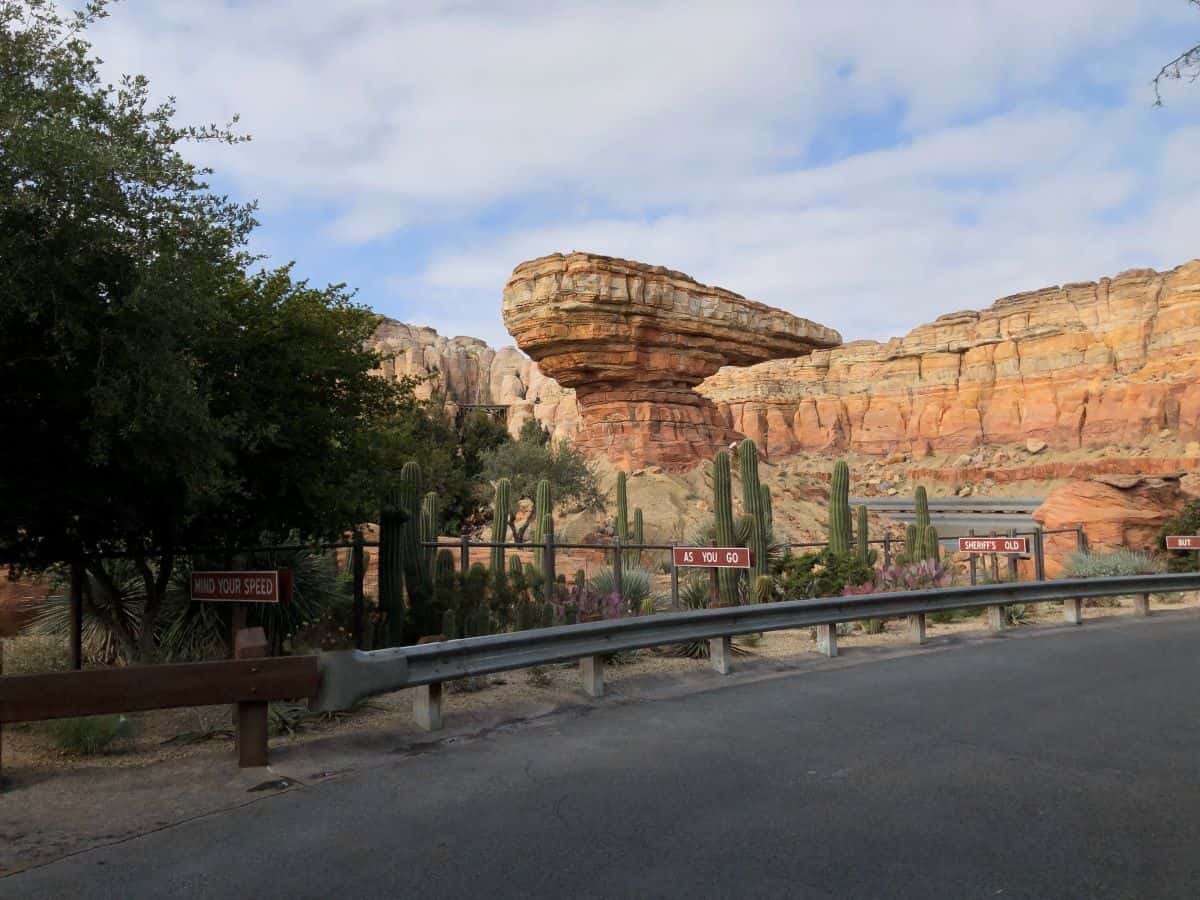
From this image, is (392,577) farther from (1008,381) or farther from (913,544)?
(1008,381)

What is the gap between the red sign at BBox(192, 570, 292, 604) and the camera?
764cm

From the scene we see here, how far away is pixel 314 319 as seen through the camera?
9891 mm

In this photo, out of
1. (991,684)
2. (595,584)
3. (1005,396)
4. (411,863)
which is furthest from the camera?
(1005,396)

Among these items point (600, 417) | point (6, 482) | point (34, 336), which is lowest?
point (6, 482)

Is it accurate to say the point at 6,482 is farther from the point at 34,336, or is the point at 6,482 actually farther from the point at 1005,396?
the point at 1005,396

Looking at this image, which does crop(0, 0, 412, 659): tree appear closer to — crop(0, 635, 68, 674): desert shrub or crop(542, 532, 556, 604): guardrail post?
crop(0, 635, 68, 674): desert shrub

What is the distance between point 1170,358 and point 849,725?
243ft

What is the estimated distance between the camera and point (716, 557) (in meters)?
11.8

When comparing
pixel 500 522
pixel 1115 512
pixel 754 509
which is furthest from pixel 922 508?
pixel 500 522

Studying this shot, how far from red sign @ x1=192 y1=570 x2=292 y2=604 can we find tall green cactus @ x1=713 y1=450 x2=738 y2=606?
8.75m

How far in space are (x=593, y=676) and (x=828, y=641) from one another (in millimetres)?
3731

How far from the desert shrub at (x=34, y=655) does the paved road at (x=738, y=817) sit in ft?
18.9

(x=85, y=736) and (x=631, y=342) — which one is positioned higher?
(x=631, y=342)

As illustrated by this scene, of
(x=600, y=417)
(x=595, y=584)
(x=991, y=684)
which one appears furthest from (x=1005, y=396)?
(x=991, y=684)
